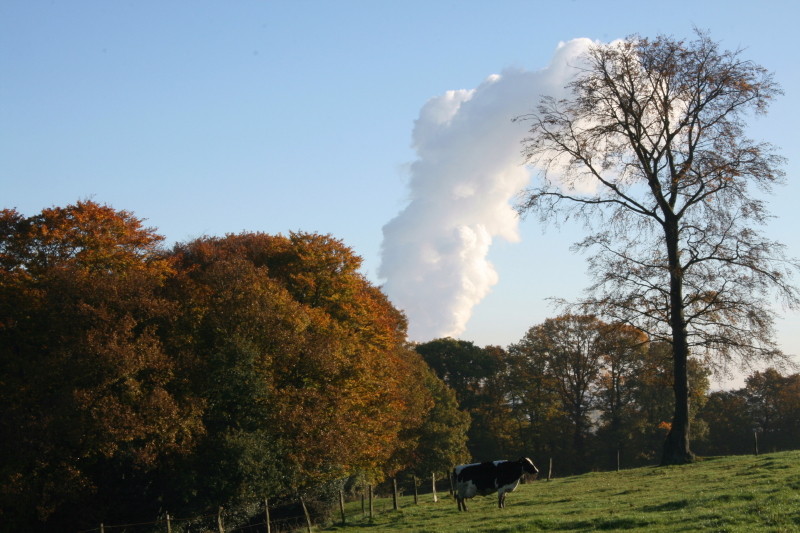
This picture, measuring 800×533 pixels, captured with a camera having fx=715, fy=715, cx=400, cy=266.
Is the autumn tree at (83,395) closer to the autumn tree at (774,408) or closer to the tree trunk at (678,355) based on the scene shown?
the tree trunk at (678,355)

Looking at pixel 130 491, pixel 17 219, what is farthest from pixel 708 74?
pixel 17 219

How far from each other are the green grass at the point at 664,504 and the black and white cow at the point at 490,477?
0.58m

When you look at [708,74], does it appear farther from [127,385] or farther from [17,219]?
[17,219]

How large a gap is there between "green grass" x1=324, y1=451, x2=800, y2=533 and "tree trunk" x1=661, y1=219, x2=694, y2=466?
91 cm

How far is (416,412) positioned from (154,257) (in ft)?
62.7

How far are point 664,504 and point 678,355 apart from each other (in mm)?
11914

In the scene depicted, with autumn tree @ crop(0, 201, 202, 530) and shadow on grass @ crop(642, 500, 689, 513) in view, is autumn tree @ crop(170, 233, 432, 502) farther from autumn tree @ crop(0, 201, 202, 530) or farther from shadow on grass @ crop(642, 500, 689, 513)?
shadow on grass @ crop(642, 500, 689, 513)

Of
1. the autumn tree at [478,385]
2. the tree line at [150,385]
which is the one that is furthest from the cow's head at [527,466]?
the autumn tree at [478,385]

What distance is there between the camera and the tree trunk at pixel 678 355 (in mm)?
28484

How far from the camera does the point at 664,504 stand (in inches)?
707

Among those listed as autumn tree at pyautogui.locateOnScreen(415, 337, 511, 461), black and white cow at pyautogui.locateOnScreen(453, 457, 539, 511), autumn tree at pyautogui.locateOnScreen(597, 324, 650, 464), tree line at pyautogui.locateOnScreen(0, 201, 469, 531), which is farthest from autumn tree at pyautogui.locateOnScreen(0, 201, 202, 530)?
autumn tree at pyautogui.locateOnScreen(597, 324, 650, 464)

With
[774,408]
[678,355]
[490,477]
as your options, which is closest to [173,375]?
[490,477]

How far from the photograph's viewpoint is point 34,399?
28750mm

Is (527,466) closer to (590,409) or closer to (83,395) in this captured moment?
(83,395)
